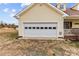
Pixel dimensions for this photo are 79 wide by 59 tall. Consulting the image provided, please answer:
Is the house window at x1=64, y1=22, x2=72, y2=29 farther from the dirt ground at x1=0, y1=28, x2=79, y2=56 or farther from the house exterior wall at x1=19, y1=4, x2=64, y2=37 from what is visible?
the dirt ground at x1=0, y1=28, x2=79, y2=56

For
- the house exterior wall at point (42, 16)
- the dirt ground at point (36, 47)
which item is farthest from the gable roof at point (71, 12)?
the dirt ground at point (36, 47)

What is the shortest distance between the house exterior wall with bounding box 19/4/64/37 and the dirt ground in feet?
0.43

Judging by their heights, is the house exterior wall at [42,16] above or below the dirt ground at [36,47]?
above

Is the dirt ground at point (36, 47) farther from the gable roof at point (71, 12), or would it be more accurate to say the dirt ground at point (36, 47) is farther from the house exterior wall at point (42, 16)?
the gable roof at point (71, 12)

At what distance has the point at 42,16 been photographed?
320 cm

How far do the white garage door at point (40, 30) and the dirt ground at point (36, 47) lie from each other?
0.07m

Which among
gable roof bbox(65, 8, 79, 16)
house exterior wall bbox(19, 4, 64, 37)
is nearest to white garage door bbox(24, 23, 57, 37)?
house exterior wall bbox(19, 4, 64, 37)

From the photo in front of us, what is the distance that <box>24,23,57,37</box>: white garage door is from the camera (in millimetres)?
3219

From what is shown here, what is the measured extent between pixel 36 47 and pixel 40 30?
0.65 ft

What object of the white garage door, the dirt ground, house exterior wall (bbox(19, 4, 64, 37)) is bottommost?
the dirt ground

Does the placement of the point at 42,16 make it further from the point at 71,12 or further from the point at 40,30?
the point at 71,12

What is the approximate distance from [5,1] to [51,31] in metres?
0.61

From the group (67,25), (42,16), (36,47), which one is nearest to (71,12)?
(67,25)

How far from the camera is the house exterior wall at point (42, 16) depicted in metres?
3.19
